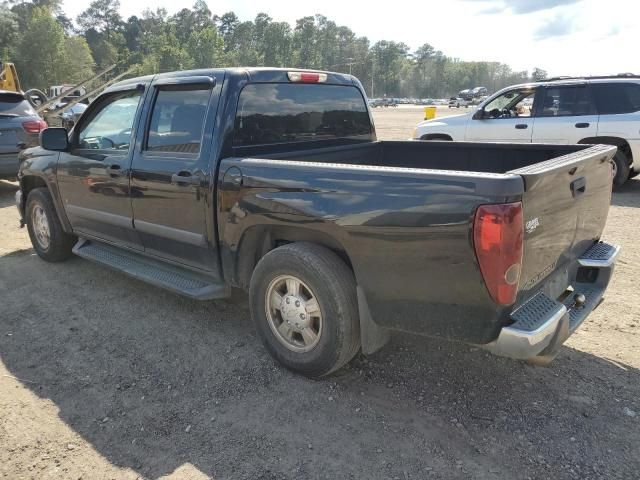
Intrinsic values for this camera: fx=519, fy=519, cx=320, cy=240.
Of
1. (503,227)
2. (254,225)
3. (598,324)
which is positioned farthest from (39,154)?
(598,324)

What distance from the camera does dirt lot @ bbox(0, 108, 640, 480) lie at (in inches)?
101

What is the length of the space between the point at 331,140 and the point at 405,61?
170 m

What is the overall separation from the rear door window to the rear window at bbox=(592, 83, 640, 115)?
5.6 inches

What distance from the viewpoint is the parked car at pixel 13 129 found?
28.9 ft

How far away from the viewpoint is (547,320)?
257 cm

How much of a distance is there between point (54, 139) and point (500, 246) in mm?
4127

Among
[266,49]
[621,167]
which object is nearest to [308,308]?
[621,167]

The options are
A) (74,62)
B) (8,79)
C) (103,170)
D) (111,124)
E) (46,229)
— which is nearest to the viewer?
(103,170)

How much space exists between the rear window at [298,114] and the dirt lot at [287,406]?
1.51 m

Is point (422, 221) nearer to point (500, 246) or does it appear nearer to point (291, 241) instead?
point (500, 246)

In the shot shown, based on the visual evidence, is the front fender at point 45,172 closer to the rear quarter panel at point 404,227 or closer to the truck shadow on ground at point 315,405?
the truck shadow on ground at point 315,405

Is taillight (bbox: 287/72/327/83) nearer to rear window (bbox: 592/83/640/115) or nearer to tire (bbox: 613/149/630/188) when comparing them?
rear window (bbox: 592/83/640/115)

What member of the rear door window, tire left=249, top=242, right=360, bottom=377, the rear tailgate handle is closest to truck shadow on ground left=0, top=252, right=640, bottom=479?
tire left=249, top=242, right=360, bottom=377

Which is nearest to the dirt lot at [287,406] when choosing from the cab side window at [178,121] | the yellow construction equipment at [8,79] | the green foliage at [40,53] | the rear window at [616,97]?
the cab side window at [178,121]
